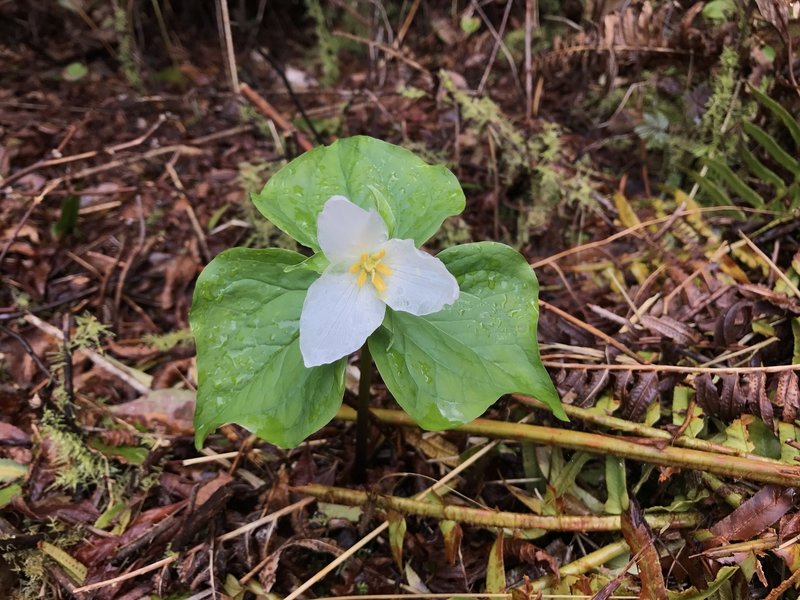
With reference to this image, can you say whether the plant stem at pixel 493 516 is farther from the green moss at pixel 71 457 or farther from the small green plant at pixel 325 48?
the small green plant at pixel 325 48

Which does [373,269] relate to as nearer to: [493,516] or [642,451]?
[493,516]

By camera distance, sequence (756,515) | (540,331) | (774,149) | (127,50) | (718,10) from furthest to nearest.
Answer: (127,50), (718,10), (774,149), (540,331), (756,515)

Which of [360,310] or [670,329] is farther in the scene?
[670,329]

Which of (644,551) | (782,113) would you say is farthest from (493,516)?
(782,113)

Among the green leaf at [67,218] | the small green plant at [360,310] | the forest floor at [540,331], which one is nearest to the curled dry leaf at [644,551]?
the forest floor at [540,331]

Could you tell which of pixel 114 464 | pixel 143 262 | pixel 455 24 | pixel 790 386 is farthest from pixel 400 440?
pixel 455 24

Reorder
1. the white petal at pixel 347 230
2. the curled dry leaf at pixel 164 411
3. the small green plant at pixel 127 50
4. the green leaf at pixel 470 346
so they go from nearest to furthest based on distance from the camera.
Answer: the white petal at pixel 347 230 → the green leaf at pixel 470 346 → the curled dry leaf at pixel 164 411 → the small green plant at pixel 127 50
